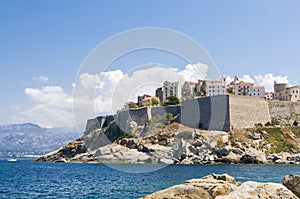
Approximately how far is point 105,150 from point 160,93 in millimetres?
42022

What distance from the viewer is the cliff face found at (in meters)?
71.3

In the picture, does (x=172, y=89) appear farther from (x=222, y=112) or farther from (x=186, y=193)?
(x=186, y=193)

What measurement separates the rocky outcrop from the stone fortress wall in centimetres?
6855

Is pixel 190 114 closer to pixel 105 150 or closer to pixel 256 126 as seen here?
pixel 256 126

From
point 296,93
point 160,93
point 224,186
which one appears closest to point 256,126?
point 296,93

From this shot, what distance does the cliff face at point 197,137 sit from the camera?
7131 centimetres

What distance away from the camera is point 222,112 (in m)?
83.6

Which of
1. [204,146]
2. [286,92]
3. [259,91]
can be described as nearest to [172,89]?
[259,91]

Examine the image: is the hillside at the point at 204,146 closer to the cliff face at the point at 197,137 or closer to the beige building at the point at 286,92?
the cliff face at the point at 197,137

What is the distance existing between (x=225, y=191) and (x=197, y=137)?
6316cm

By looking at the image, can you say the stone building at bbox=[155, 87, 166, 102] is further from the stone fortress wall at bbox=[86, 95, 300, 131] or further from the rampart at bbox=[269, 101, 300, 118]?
the rampart at bbox=[269, 101, 300, 118]

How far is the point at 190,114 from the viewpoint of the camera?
87.3 m

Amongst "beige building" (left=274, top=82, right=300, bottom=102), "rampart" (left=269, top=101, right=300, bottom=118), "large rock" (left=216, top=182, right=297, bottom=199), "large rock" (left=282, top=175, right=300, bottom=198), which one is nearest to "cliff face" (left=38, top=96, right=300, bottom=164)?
"rampart" (left=269, top=101, right=300, bottom=118)

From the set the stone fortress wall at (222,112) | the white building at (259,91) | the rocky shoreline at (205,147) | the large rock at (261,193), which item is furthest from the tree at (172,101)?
the large rock at (261,193)
